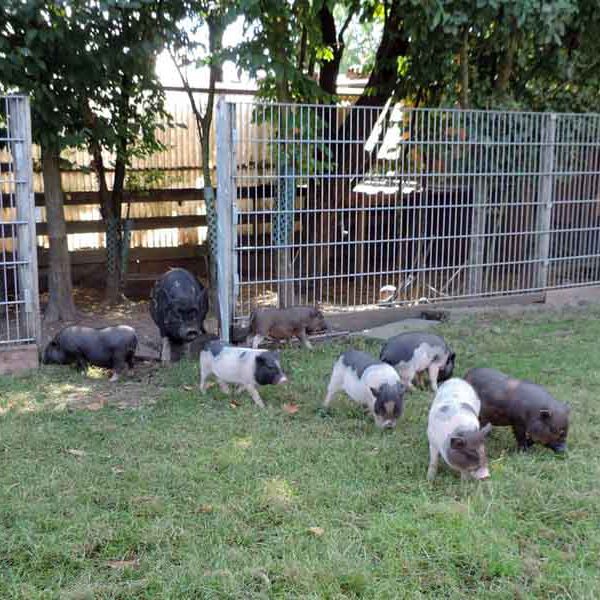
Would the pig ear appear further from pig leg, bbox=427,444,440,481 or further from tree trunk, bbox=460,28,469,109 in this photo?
tree trunk, bbox=460,28,469,109

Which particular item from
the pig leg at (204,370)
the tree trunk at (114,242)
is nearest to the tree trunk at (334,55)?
the tree trunk at (114,242)

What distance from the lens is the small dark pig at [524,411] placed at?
424 cm

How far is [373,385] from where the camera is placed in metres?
4.80

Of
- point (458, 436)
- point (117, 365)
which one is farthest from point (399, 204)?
point (458, 436)

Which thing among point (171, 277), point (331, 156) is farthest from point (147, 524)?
point (331, 156)

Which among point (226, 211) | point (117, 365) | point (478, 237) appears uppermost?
point (226, 211)

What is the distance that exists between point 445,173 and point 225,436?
16.1 feet

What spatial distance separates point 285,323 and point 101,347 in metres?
1.79

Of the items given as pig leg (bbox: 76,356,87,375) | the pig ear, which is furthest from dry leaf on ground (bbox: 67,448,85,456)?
the pig ear

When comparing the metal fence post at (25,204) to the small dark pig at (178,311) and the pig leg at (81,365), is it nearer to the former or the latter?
the pig leg at (81,365)

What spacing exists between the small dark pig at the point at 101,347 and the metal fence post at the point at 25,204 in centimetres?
39

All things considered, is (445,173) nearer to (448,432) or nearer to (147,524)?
(448,432)

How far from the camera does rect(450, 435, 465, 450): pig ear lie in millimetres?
3777

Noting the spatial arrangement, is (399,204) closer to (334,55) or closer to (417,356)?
(417,356)
